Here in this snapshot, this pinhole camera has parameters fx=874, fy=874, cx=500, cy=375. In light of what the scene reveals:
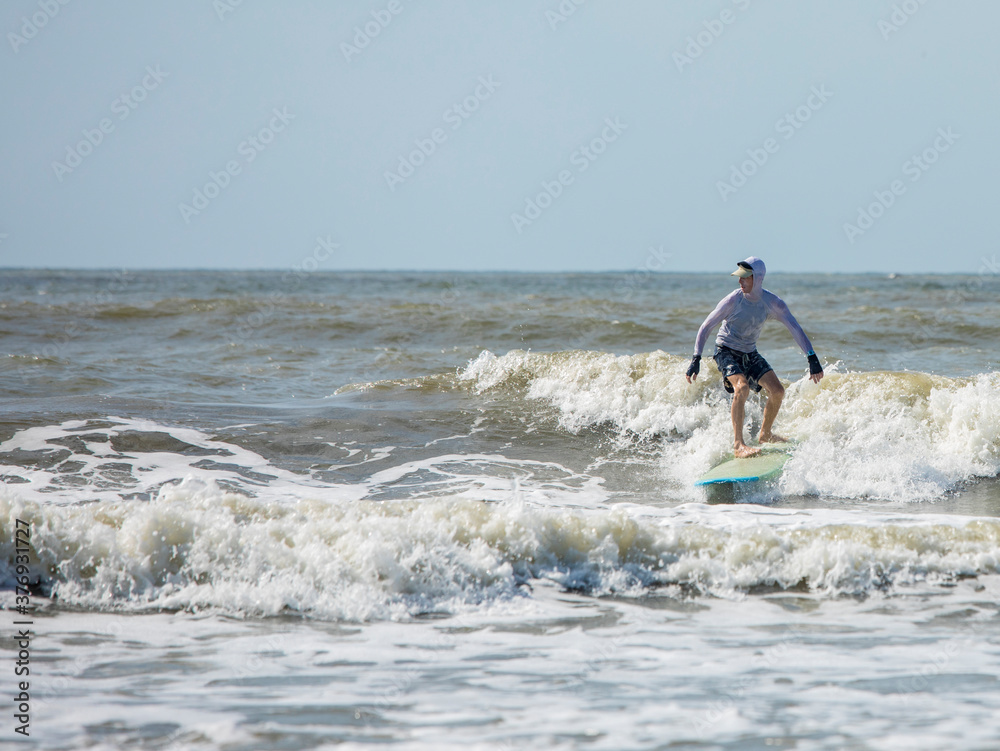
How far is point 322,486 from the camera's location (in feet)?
26.3

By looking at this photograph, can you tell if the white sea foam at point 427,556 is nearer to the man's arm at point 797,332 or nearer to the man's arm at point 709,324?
the man's arm at point 797,332

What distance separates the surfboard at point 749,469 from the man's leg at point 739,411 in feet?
0.25

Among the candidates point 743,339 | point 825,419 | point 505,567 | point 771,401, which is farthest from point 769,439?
point 505,567

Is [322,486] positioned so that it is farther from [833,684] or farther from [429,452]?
[833,684]

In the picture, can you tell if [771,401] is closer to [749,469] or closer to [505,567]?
[749,469]

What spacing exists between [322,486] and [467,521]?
244cm

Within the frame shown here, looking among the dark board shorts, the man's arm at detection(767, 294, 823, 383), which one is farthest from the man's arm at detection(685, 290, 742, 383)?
the man's arm at detection(767, 294, 823, 383)

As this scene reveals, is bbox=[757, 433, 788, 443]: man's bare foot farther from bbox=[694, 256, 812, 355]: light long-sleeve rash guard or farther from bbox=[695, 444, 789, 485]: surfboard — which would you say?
bbox=[694, 256, 812, 355]: light long-sleeve rash guard

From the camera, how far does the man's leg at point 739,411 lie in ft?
26.7

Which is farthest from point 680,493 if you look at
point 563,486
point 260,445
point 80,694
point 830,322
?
point 830,322

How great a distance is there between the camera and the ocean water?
3816 millimetres

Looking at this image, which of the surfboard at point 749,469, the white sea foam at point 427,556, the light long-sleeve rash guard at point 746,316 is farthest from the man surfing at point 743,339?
the white sea foam at point 427,556

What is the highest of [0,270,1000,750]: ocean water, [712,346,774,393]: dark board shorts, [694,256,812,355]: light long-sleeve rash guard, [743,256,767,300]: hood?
[743,256,767,300]: hood

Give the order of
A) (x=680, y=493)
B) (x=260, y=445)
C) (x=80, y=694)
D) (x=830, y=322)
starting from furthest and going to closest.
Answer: (x=830, y=322) → (x=260, y=445) → (x=680, y=493) → (x=80, y=694)
